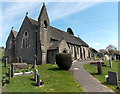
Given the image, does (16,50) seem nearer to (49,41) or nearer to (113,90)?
(49,41)

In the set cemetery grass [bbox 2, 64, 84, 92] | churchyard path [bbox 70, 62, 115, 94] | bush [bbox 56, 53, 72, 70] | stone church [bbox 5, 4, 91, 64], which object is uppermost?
stone church [bbox 5, 4, 91, 64]

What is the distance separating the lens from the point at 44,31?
29.2 metres

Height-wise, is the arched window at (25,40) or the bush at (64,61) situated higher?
the arched window at (25,40)

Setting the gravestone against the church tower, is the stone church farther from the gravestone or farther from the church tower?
the gravestone

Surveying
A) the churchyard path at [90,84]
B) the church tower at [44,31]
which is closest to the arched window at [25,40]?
the church tower at [44,31]

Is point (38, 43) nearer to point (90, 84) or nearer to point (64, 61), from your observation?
point (64, 61)

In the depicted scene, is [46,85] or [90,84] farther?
[90,84]

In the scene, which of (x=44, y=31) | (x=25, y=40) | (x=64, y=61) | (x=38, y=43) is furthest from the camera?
(x=25, y=40)

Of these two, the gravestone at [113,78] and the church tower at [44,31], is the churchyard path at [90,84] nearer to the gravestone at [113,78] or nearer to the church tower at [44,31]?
the gravestone at [113,78]

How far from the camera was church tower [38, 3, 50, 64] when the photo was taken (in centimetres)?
2767

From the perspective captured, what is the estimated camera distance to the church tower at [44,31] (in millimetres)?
27672

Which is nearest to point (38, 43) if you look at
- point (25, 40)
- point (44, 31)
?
point (44, 31)

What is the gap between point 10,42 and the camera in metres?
38.1

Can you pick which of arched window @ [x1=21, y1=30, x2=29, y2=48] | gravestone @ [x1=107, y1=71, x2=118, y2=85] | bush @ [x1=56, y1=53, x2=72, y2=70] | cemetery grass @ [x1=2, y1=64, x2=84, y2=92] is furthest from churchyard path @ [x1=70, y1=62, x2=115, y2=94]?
arched window @ [x1=21, y1=30, x2=29, y2=48]
